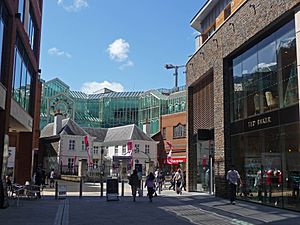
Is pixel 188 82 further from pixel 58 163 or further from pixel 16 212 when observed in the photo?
pixel 58 163

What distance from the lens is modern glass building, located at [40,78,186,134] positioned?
7581 cm

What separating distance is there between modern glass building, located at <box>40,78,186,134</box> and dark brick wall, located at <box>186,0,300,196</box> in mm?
47693

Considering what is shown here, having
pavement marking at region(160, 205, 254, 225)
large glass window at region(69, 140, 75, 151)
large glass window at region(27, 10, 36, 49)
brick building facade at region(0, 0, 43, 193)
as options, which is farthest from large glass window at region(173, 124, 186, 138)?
pavement marking at region(160, 205, 254, 225)

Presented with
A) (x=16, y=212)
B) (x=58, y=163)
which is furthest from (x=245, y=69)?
(x=58, y=163)

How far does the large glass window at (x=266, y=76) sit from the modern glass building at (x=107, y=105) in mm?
50743

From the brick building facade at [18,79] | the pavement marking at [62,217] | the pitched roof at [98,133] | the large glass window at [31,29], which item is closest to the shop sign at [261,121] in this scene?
the pavement marking at [62,217]

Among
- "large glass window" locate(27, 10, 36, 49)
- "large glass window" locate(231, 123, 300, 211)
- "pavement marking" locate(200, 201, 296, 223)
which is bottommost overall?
"pavement marking" locate(200, 201, 296, 223)

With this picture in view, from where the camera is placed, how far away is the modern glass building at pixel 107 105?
249ft

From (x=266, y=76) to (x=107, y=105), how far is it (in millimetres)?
71807

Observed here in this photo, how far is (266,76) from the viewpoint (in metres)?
17.5

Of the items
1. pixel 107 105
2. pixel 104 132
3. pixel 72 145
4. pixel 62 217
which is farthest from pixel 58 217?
pixel 107 105

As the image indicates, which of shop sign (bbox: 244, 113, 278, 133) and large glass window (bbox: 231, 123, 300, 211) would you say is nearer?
large glass window (bbox: 231, 123, 300, 211)

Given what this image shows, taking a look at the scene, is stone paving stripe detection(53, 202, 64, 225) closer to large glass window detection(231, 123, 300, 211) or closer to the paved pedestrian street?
the paved pedestrian street

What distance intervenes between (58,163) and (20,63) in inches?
1436
